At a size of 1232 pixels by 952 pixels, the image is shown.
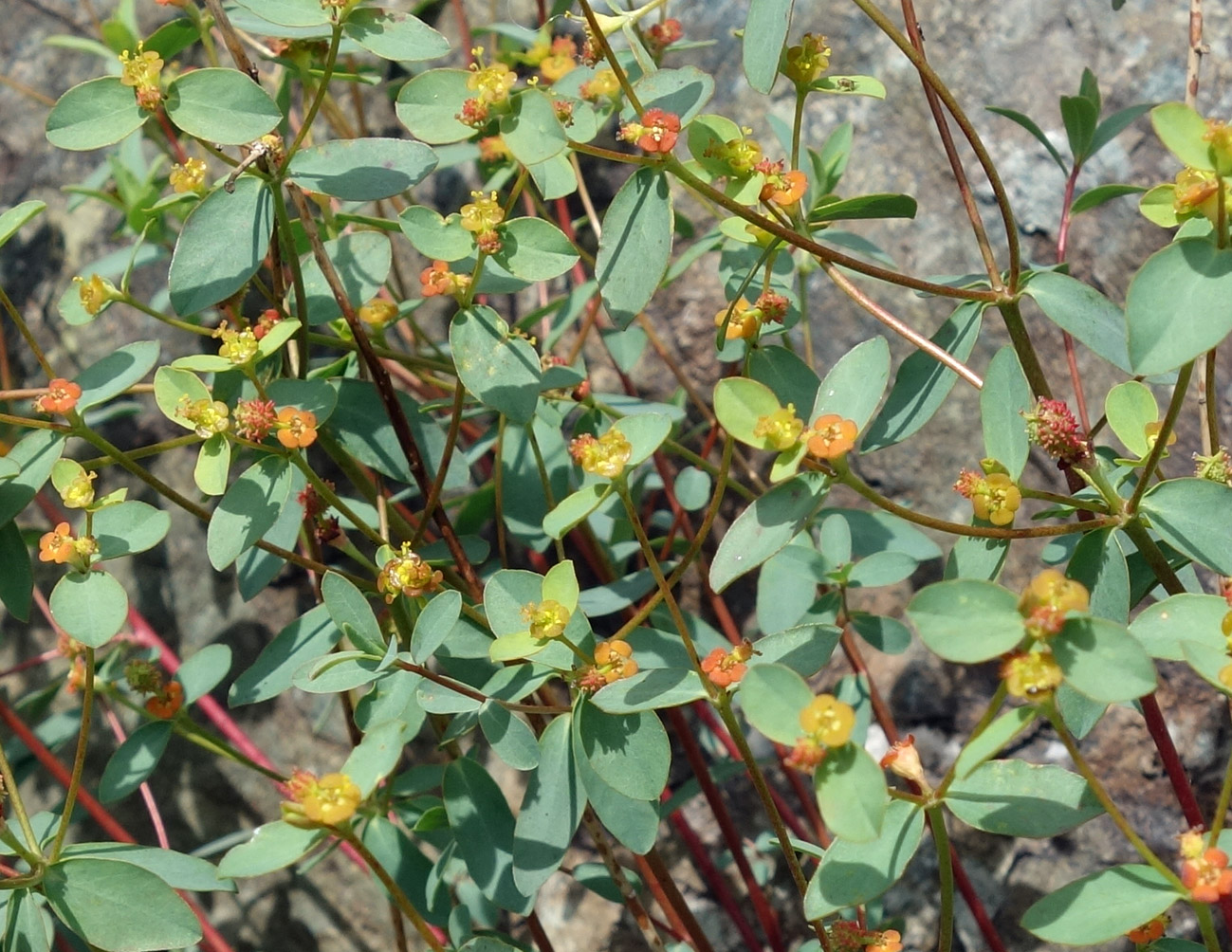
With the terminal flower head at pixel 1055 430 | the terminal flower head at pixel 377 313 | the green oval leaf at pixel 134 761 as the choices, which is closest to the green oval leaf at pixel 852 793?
the terminal flower head at pixel 1055 430

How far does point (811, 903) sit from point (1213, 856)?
346 millimetres

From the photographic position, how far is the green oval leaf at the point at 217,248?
126cm

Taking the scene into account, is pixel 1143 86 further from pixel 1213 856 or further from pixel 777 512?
pixel 1213 856

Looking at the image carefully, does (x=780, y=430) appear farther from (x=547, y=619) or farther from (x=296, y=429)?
(x=296, y=429)

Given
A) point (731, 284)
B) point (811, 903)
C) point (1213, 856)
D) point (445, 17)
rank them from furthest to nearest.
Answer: point (445, 17)
point (731, 284)
point (811, 903)
point (1213, 856)

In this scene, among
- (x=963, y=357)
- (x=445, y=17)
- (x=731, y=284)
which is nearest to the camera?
(x=963, y=357)

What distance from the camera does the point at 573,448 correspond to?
120 centimetres

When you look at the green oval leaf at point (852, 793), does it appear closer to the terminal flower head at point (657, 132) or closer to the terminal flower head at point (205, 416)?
the terminal flower head at point (657, 132)

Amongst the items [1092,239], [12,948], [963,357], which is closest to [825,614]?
[963,357]

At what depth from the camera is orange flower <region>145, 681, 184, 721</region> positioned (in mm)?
1606

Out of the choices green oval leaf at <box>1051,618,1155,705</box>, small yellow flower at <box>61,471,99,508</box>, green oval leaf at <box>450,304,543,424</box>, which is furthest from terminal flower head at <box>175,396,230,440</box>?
green oval leaf at <box>1051,618,1155,705</box>

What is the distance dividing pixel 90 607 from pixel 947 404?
1.45 meters

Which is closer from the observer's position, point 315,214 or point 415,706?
point 415,706

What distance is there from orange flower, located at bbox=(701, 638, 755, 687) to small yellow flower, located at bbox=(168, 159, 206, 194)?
924 mm
